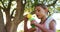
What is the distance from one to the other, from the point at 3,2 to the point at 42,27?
9.60ft

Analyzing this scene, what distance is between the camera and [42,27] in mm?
1825

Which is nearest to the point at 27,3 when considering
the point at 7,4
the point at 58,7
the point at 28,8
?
the point at 28,8

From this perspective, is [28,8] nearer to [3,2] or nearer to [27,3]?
[27,3]

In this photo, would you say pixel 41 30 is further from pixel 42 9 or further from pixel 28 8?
pixel 28 8

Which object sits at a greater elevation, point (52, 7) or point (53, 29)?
point (52, 7)

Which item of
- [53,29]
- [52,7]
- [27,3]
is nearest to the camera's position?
[53,29]

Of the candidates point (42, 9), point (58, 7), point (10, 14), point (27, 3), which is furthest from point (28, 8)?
point (42, 9)

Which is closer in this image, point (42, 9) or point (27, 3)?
point (42, 9)

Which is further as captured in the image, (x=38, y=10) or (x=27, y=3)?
(x=27, y=3)

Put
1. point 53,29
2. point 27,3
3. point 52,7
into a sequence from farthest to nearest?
point 52,7 → point 27,3 → point 53,29

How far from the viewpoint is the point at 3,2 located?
4613 millimetres

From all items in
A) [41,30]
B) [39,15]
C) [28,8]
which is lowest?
[41,30]

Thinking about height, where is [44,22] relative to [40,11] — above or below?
below

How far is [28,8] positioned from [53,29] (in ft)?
9.48
